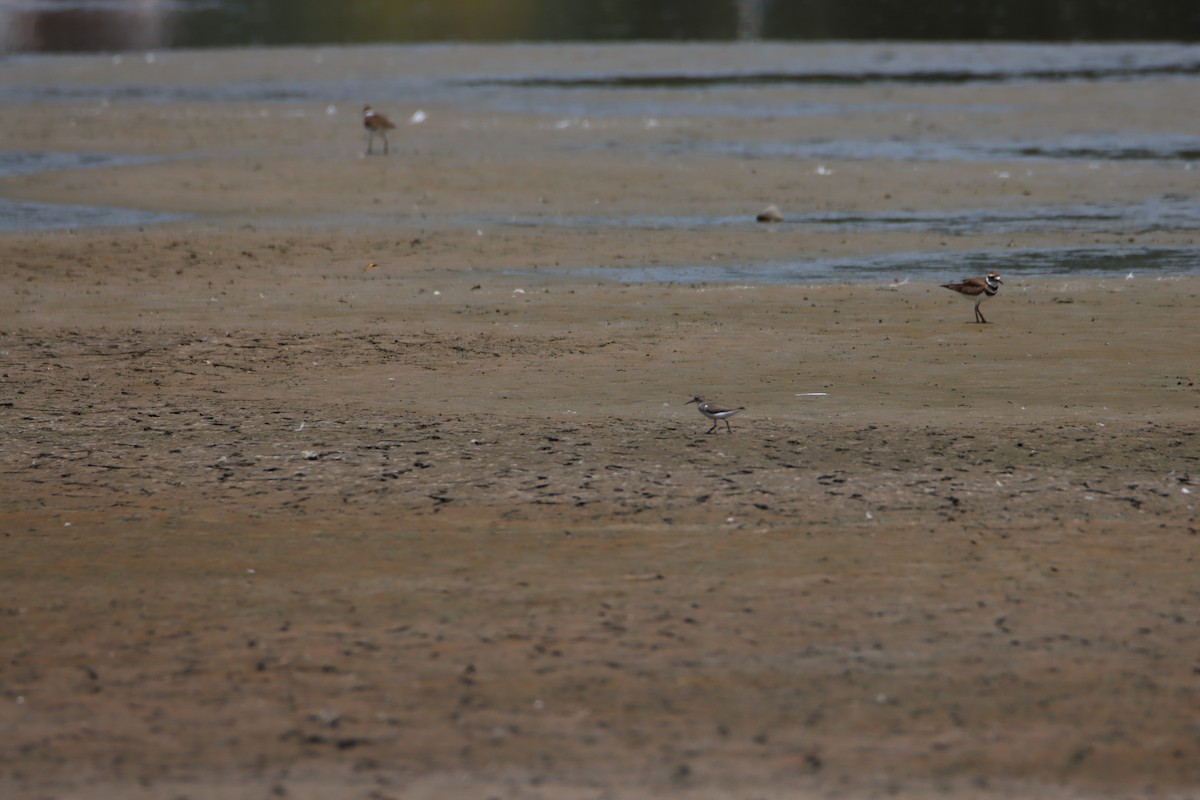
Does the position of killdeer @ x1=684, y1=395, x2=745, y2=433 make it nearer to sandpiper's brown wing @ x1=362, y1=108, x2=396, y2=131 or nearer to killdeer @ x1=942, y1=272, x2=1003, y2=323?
killdeer @ x1=942, y1=272, x2=1003, y2=323

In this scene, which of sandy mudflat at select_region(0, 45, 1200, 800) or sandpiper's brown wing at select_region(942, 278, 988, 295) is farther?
sandpiper's brown wing at select_region(942, 278, 988, 295)

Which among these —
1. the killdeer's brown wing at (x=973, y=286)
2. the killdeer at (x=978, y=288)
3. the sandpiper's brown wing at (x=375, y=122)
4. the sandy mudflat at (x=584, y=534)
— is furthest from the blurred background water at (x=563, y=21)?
the killdeer's brown wing at (x=973, y=286)

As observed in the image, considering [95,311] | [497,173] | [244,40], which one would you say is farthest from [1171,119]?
[244,40]

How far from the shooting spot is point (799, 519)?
7965mm

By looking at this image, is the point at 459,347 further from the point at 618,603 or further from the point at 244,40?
the point at 244,40

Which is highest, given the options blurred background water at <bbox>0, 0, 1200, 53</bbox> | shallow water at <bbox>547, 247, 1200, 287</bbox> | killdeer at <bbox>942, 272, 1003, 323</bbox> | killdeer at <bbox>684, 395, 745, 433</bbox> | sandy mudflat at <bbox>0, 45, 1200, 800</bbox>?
blurred background water at <bbox>0, 0, 1200, 53</bbox>

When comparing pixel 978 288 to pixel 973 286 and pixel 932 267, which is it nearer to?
pixel 973 286

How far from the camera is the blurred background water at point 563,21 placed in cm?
4647

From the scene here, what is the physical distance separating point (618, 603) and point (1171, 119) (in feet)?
73.8

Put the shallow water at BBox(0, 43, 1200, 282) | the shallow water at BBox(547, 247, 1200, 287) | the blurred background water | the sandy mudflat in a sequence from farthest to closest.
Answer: the blurred background water, the shallow water at BBox(0, 43, 1200, 282), the shallow water at BBox(547, 247, 1200, 287), the sandy mudflat

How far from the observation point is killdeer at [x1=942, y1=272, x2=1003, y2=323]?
12281mm

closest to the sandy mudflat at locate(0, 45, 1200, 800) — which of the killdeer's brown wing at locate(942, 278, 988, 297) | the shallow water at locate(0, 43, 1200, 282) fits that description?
the killdeer's brown wing at locate(942, 278, 988, 297)

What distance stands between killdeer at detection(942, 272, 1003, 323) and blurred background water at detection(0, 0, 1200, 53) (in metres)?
34.2

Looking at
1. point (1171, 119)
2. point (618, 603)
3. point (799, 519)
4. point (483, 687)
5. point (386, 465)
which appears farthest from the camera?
point (1171, 119)
